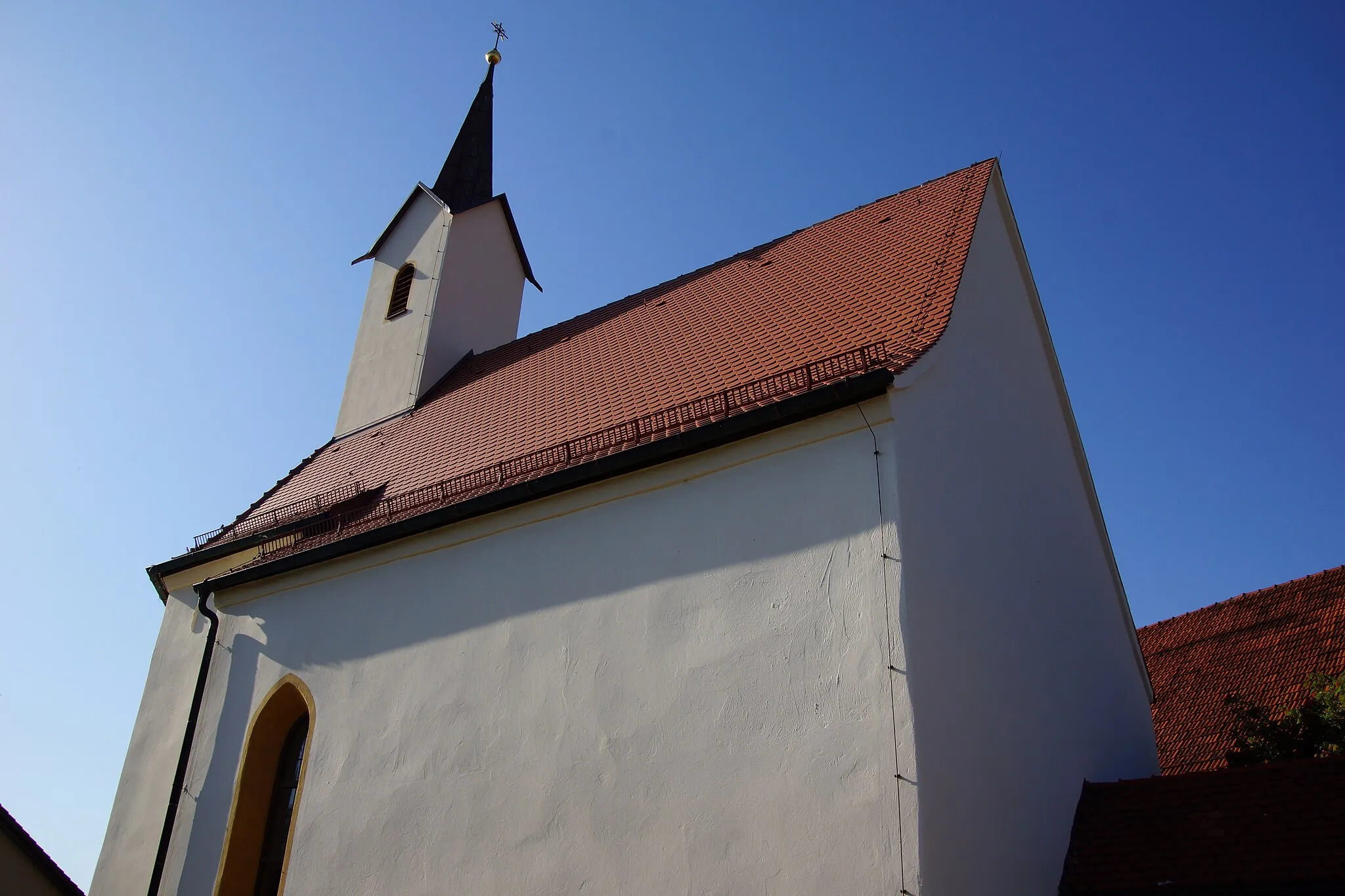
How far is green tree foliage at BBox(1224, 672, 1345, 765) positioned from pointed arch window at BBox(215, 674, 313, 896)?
7493 mm

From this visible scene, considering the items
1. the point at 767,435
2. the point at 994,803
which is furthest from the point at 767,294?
the point at 994,803

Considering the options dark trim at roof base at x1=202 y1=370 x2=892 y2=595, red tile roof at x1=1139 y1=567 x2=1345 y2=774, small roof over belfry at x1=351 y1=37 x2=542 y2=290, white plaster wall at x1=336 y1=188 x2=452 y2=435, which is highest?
small roof over belfry at x1=351 y1=37 x2=542 y2=290

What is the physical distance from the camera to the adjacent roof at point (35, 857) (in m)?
7.13

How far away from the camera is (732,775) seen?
5.22m

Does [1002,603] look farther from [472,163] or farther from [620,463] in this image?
[472,163]

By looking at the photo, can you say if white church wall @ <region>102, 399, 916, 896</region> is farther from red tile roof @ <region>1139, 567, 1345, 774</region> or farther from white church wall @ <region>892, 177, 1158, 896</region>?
red tile roof @ <region>1139, 567, 1345, 774</region>

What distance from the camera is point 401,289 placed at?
13969 mm

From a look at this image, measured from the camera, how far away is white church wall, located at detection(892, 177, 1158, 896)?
5207mm

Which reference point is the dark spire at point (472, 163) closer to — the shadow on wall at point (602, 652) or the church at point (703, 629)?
the church at point (703, 629)

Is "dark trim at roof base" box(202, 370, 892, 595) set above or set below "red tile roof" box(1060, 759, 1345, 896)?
above

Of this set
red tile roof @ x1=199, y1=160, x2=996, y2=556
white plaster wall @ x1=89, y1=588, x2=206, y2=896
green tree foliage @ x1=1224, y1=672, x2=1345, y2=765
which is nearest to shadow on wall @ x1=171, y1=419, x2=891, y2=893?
white plaster wall @ x1=89, y1=588, x2=206, y2=896

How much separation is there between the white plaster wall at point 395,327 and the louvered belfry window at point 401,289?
7 centimetres

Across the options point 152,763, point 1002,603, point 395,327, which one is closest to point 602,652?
point 1002,603

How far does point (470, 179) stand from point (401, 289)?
7.63 feet
